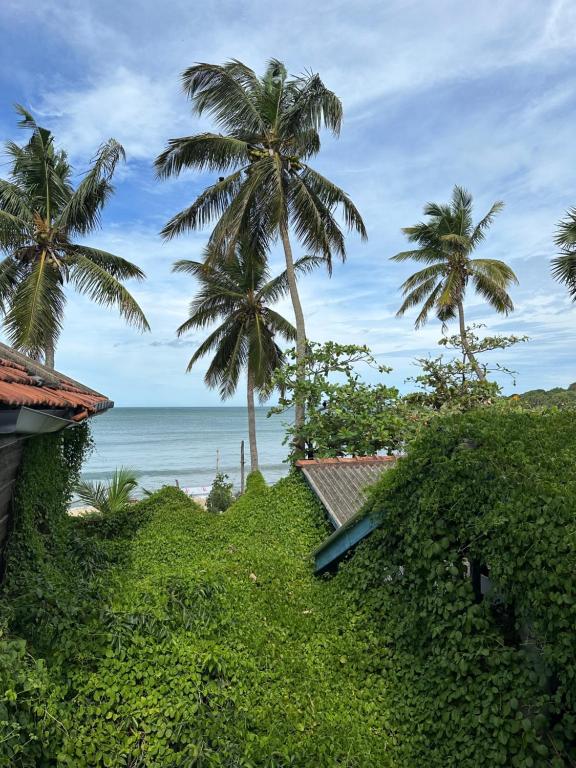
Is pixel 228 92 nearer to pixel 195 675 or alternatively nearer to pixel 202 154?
pixel 202 154

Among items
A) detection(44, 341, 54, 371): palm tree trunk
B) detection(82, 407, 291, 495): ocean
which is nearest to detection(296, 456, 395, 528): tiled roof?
detection(44, 341, 54, 371): palm tree trunk

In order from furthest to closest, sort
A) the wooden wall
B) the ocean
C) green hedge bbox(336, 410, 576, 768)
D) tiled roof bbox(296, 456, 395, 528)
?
1. the ocean
2. tiled roof bbox(296, 456, 395, 528)
3. the wooden wall
4. green hedge bbox(336, 410, 576, 768)

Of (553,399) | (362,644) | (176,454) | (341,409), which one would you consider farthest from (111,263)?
(176,454)

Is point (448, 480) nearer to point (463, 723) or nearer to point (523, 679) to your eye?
point (523, 679)

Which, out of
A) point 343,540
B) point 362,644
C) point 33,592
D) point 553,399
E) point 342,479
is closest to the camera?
point 33,592

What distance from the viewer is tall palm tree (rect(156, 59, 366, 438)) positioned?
39.7 ft

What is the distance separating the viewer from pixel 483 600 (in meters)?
3.42

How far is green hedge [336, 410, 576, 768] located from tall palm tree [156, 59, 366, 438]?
7.64 m

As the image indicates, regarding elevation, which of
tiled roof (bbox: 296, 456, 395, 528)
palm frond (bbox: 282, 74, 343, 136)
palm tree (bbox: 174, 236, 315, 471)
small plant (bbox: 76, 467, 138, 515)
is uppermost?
palm frond (bbox: 282, 74, 343, 136)

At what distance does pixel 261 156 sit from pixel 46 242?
656 cm

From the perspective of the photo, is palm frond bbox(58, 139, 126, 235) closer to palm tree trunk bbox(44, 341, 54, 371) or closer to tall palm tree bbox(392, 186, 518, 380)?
palm tree trunk bbox(44, 341, 54, 371)

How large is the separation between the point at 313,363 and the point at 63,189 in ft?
29.9

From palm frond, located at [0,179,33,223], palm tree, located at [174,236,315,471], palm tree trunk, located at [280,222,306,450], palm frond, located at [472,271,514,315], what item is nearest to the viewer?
palm tree trunk, located at [280,222,306,450]

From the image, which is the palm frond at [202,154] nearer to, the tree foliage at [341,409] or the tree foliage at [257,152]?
the tree foliage at [257,152]
